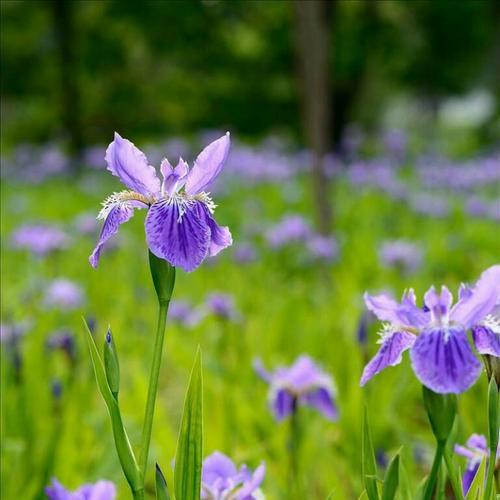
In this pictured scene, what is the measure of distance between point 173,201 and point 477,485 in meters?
0.50

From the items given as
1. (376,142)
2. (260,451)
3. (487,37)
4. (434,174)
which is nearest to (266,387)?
(260,451)

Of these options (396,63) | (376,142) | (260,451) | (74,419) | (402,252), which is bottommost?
(260,451)

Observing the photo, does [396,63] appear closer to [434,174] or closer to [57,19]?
[57,19]

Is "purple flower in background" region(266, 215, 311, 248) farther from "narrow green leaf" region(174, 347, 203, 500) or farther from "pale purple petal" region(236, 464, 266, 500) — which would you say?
"narrow green leaf" region(174, 347, 203, 500)

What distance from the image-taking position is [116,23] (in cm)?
965

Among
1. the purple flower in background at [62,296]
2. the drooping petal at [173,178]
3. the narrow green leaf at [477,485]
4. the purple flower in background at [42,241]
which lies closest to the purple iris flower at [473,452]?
the narrow green leaf at [477,485]

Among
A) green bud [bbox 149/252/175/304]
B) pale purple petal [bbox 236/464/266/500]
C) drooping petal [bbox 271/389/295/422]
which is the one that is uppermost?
drooping petal [bbox 271/389/295/422]

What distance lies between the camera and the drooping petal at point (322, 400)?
5.54 feet

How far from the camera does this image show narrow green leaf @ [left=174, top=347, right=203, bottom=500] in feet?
2.92

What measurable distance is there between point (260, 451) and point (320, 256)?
1.82 meters

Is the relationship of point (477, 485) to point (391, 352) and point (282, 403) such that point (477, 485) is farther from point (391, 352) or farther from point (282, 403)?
point (282, 403)

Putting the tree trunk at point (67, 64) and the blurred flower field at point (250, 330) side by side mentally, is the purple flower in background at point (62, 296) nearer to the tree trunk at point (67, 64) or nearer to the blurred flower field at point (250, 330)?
the blurred flower field at point (250, 330)

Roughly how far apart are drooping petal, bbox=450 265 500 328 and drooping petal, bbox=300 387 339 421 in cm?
87

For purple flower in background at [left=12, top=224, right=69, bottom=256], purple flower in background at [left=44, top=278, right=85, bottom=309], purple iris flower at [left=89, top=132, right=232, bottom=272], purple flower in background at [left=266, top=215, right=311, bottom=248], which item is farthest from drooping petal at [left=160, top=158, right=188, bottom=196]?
purple flower in background at [left=266, top=215, right=311, bottom=248]
